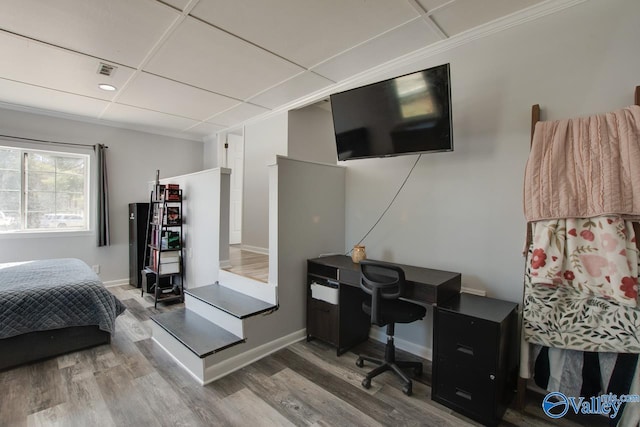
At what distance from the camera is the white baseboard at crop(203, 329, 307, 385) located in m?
2.30

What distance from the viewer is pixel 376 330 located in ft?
9.92

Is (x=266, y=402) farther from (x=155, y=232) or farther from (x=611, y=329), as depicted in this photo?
(x=155, y=232)

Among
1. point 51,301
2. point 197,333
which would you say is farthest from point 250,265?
point 51,301

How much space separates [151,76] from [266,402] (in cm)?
313

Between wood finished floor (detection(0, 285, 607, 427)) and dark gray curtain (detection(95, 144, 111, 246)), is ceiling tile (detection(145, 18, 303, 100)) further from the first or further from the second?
wood finished floor (detection(0, 285, 607, 427))

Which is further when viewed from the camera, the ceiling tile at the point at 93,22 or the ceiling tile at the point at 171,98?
the ceiling tile at the point at 171,98

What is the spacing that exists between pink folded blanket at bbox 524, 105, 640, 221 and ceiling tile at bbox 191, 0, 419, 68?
1.27 m

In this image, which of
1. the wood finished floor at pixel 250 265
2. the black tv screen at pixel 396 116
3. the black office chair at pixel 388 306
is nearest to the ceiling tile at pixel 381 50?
the black tv screen at pixel 396 116

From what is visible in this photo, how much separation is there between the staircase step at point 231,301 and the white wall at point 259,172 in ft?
3.95

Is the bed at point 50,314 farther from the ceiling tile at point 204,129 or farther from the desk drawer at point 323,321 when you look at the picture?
the ceiling tile at point 204,129

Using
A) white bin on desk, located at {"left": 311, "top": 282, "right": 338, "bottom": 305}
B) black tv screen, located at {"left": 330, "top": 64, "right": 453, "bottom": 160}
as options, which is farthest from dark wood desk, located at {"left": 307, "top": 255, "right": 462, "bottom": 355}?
black tv screen, located at {"left": 330, "top": 64, "right": 453, "bottom": 160}

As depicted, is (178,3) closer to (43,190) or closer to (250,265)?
(250,265)

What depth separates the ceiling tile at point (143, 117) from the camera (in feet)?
13.4

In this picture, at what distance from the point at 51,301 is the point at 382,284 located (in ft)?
9.03
